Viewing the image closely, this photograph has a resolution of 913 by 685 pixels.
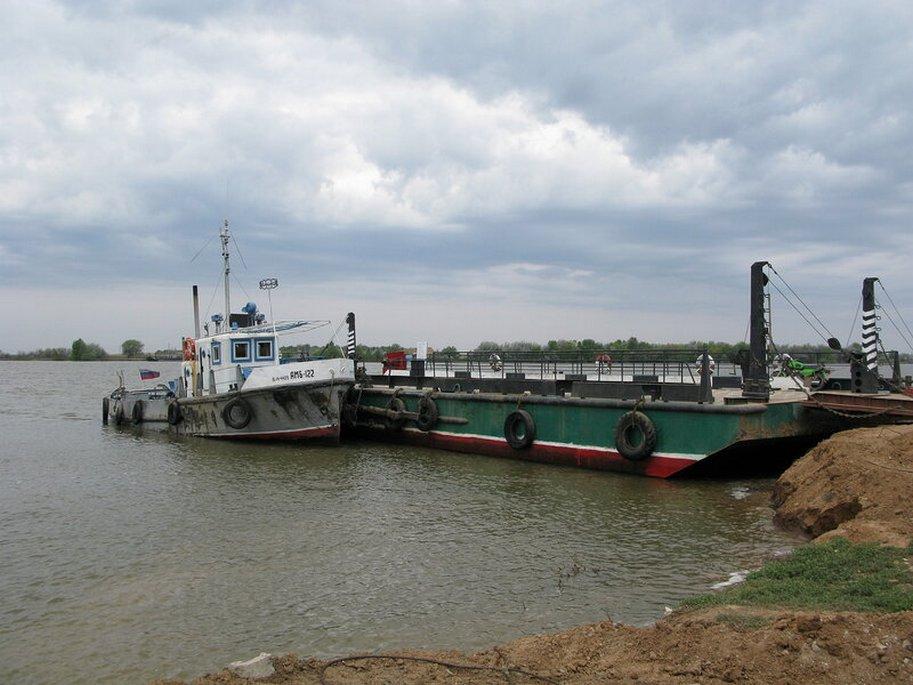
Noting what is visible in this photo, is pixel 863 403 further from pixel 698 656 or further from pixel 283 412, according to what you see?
pixel 283 412

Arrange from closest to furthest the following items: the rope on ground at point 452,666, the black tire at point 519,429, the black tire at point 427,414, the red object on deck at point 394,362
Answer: the rope on ground at point 452,666 < the black tire at point 519,429 < the black tire at point 427,414 < the red object on deck at point 394,362

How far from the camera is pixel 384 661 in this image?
5566 mm

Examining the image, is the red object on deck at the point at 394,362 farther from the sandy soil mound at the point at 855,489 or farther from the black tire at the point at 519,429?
the sandy soil mound at the point at 855,489

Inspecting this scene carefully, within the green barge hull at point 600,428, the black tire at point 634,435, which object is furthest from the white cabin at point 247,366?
the black tire at point 634,435

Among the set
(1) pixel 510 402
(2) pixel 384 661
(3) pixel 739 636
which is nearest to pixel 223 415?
(1) pixel 510 402

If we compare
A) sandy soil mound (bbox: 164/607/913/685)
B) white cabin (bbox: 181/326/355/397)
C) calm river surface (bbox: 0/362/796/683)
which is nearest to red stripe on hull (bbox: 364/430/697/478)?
calm river surface (bbox: 0/362/796/683)

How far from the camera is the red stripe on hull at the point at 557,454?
48.9ft

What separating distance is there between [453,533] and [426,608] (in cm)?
309

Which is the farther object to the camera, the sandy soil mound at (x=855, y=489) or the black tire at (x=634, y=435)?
the black tire at (x=634, y=435)

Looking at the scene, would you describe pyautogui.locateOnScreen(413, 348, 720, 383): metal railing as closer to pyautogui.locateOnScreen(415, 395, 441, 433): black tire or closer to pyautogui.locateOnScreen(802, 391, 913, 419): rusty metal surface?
pyautogui.locateOnScreen(415, 395, 441, 433): black tire

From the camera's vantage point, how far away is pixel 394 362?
84.4 feet

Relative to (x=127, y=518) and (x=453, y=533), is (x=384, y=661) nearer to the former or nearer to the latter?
(x=453, y=533)

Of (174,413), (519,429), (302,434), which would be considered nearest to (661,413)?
(519,429)

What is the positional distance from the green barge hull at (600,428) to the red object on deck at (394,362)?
11.2 ft
